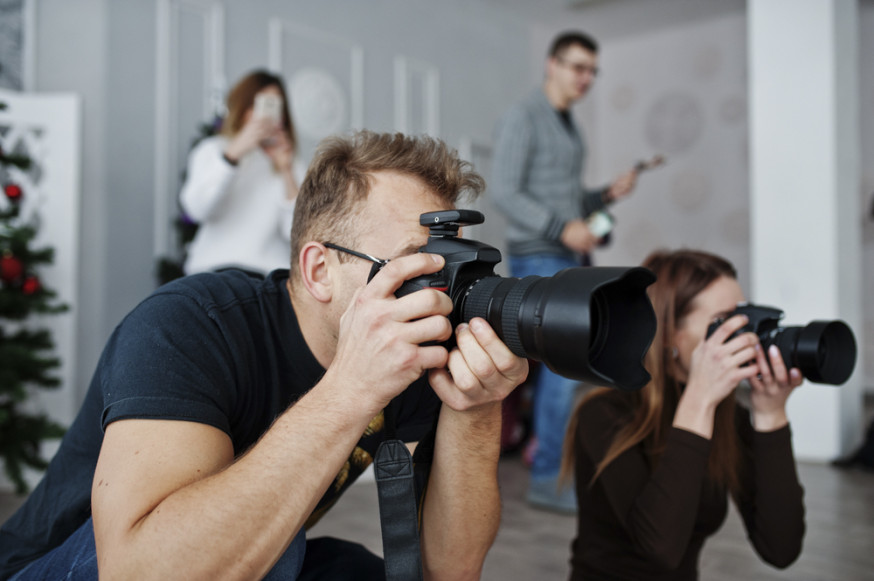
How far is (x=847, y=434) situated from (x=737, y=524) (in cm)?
113

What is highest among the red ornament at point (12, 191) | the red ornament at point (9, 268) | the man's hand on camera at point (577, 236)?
the red ornament at point (12, 191)

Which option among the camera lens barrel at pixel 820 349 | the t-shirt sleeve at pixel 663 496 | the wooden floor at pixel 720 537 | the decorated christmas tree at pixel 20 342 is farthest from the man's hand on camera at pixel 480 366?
the decorated christmas tree at pixel 20 342

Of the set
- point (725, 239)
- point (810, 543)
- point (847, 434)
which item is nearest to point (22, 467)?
point (810, 543)

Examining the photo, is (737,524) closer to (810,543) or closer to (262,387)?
(810,543)

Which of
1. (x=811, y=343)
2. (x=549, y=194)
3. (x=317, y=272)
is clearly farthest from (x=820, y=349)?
(x=549, y=194)

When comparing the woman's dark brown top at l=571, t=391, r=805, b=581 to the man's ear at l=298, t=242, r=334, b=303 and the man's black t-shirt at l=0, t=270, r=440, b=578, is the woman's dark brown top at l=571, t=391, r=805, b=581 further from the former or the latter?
the man's ear at l=298, t=242, r=334, b=303

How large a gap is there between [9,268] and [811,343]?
7.13 feet

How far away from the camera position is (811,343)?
1.06 m

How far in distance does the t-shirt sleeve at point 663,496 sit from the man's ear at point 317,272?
0.53 metres

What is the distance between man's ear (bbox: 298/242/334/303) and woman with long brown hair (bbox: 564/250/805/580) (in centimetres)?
52

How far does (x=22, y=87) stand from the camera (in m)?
2.80

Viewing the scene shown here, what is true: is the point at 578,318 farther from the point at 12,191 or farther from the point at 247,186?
the point at 12,191

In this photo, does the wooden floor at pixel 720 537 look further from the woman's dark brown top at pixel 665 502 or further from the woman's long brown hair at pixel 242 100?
the woman's long brown hair at pixel 242 100

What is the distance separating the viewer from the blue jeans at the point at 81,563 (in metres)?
0.77
